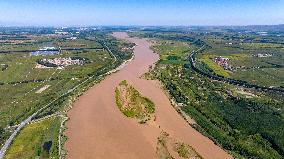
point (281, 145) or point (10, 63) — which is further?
point (10, 63)

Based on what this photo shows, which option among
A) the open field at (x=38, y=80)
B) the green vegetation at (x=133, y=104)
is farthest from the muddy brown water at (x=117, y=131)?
the open field at (x=38, y=80)

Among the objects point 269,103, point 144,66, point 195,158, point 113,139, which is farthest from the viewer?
point 144,66

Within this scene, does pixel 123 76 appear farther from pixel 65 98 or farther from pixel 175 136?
pixel 175 136

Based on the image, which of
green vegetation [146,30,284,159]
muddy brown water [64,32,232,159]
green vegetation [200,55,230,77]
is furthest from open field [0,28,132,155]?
green vegetation [200,55,230,77]

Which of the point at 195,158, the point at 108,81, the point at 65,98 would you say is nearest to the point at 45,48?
the point at 108,81

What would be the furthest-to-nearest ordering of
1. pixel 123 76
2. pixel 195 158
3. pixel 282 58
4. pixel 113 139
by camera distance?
pixel 282 58 < pixel 123 76 < pixel 113 139 < pixel 195 158

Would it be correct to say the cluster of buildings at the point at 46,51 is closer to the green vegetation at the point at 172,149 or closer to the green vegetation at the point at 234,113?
the green vegetation at the point at 234,113

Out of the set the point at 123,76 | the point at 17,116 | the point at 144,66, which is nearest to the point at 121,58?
the point at 144,66
